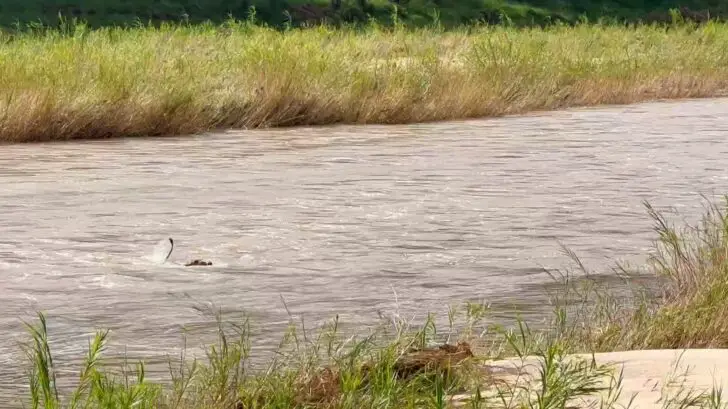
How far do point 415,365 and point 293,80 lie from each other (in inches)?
414

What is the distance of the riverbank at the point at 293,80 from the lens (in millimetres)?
13938

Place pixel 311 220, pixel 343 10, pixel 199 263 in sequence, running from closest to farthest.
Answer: pixel 199 263
pixel 311 220
pixel 343 10

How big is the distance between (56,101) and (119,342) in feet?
26.2

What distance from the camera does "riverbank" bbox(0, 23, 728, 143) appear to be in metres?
13.9

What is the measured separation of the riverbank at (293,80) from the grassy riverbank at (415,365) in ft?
26.2

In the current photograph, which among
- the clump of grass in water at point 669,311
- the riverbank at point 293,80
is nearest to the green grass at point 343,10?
the riverbank at point 293,80

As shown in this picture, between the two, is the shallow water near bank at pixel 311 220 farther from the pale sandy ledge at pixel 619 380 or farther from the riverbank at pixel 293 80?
the pale sandy ledge at pixel 619 380

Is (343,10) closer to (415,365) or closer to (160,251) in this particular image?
(160,251)

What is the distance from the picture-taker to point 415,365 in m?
5.14

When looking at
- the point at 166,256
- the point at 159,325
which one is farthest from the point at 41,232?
the point at 159,325

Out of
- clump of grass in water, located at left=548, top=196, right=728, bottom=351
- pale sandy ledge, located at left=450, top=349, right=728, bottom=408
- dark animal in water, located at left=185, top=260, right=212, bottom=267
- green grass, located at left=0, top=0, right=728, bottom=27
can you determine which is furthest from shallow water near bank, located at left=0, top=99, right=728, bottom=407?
green grass, located at left=0, top=0, right=728, bottom=27

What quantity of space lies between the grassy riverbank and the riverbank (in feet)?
26.2

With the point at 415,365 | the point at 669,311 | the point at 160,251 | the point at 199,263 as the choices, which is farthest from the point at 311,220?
the point at 415,365

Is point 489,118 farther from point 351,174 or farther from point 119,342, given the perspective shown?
point 119,342
